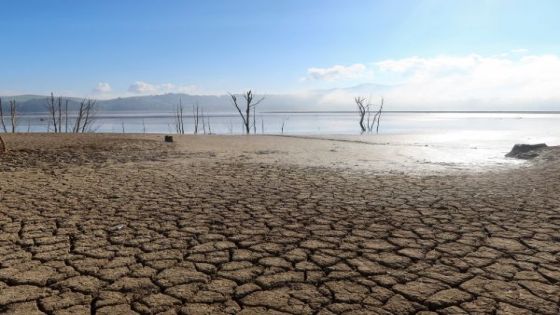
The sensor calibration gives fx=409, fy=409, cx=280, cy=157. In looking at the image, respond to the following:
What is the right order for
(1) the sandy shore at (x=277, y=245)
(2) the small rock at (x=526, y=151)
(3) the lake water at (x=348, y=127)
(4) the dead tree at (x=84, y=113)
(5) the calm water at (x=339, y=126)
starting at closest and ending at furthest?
1. (1) the sandy shore at (x=277, y=245)
2. (2) the small rock at (x=526, y=151)
3. (4) the dead tree at (x=84, y=113)
4. (3) the lake water at (x=348, y=127)
5. (5) the calm water at (x=339, y=126)

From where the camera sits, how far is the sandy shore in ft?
9.37

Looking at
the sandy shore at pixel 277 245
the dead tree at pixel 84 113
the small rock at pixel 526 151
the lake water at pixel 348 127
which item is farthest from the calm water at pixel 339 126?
the sandy shore at pixel 277 245

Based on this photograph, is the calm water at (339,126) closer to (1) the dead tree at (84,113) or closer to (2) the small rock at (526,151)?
(1) the dead tree at (84,113)

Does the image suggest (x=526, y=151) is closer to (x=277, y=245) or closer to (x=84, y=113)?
(x=277, y=245)

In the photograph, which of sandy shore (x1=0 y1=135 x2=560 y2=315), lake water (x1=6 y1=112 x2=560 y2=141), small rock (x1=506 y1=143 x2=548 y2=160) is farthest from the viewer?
lake water (x1=6 y1=112 x2=560 y2=141)

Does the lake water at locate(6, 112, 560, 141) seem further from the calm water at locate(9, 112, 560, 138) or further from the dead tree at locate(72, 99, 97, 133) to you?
the dead tree at locate(72, 99, 97, 133)

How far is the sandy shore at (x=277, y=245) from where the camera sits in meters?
2.86

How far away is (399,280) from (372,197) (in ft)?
9.94

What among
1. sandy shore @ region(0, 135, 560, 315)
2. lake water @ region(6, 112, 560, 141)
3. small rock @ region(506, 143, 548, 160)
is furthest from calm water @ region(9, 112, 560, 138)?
sandy shore @ region(0, 135, 560, 315)

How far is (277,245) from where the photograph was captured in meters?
3.95

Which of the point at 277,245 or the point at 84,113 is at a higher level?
the point at 84,113

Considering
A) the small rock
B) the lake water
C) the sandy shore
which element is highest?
the lake water

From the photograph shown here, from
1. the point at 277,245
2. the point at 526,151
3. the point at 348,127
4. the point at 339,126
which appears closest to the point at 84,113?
the point at 348,127

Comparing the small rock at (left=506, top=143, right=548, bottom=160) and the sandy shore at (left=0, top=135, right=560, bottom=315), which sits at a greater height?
the small rock at (left=506, top=143, right=548, bottom=160)
